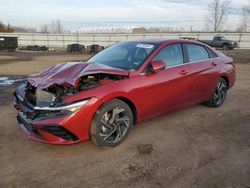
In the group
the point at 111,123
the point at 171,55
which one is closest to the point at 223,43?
the point at 171,55

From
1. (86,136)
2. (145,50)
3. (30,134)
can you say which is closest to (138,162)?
(86,136)

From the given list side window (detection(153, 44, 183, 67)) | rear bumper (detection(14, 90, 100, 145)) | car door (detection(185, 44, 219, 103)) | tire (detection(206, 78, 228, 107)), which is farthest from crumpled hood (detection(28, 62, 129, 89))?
tire (detection(206, 78, 228, 107))

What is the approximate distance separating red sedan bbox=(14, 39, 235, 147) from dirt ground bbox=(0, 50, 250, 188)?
29 centimetres

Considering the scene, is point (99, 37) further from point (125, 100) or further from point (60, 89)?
point (60, 89)

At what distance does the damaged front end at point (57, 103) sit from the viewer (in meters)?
3.86

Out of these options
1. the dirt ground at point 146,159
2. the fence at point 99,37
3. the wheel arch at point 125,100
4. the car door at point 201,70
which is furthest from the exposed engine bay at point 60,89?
the fence at point 99,37

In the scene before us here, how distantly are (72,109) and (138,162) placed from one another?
3.70 ft

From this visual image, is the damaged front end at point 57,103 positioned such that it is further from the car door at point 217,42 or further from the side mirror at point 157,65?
the car door at point 217,42

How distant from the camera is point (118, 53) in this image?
210 inches

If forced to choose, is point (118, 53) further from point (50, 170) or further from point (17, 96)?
point (50, 170)

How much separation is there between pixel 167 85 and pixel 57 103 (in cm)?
199

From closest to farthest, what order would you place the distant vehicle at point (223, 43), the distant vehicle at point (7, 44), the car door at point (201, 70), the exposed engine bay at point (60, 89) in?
1. the exposed engine bay at point (60, 89)
2. the car door at point (201, 70)
3. the distant vehicle at point (223, 43)
4. the distant vehicle at point (7, 44)

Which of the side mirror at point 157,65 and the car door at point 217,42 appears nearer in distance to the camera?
the side mirror at point 157,65

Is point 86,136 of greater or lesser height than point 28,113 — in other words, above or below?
below
